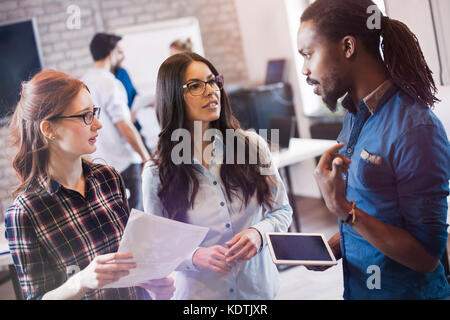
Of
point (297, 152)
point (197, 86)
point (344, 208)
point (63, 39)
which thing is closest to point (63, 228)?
point (197, 86)

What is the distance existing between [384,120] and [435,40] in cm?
31

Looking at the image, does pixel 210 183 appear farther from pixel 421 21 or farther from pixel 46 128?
pixel 421 21

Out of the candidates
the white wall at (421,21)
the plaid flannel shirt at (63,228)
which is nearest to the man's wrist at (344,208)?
the white wall at (421,21)

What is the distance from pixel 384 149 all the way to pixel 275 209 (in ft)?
1.21

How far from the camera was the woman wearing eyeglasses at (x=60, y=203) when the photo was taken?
105 cm

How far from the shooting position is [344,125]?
3.50 ft

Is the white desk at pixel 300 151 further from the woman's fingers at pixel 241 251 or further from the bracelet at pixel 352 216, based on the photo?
the bracelet at pixel 352 216

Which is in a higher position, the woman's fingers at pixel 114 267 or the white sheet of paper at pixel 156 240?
the white sheet of paper at pixel 156 240

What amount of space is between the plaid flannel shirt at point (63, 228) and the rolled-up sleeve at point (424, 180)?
64 centimetres

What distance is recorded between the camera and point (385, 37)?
91cm

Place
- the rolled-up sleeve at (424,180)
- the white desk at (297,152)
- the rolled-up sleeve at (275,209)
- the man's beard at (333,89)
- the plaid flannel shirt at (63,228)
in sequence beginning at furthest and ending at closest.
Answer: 1. the white desk at (297,152)
2. the rolled-up sleeve at (275,209)
3. the plaid flannel shirt at (63,228)
4. the man's beard at (333,89)
5. the rolled-up sleeve at (424,180)

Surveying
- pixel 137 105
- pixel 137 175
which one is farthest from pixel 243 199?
pixel 137 105

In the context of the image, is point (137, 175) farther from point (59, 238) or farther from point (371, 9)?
point (371, 9)

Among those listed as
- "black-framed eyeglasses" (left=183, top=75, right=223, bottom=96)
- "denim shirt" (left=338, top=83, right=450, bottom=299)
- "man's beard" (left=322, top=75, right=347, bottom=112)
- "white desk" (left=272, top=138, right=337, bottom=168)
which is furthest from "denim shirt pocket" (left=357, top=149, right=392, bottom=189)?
"white desk" (left=272, top=138, right=337, bottom=168)
